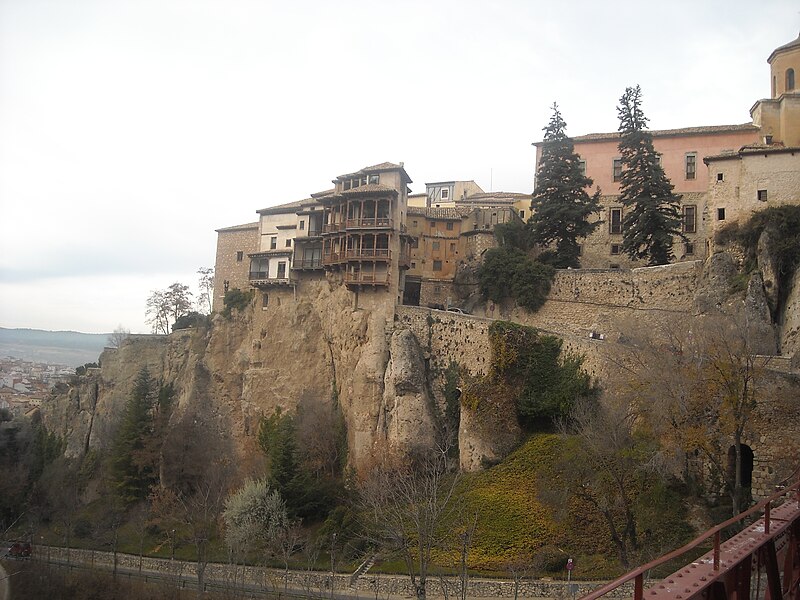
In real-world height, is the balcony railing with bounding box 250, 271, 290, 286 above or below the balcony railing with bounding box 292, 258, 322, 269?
below

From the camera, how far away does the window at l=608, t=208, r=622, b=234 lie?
149ft

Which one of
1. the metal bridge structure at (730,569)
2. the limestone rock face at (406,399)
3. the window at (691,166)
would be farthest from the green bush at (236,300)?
the metal bridge structure at (730,569)

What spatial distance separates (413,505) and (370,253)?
735 inches

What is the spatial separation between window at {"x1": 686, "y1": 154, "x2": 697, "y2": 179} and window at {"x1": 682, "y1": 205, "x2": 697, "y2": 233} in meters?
2.97

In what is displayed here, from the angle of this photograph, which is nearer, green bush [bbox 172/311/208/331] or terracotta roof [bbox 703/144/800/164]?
terracotta roof [bbox 703/144/800/164]

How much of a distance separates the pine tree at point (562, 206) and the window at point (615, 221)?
2772 millimetres

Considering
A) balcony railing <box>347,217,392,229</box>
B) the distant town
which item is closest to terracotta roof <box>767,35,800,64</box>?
balcony railing <box>347,217,392,229</box>

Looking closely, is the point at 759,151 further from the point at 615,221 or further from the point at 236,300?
the point at 236,300

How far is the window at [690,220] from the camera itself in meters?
43.1

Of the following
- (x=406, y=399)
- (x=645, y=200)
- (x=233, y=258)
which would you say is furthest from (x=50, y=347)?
(x=645, y=200)

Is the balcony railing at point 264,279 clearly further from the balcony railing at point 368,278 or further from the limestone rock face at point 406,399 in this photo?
the limestone rock face at point 406,399

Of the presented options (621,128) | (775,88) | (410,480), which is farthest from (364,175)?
(775,88)

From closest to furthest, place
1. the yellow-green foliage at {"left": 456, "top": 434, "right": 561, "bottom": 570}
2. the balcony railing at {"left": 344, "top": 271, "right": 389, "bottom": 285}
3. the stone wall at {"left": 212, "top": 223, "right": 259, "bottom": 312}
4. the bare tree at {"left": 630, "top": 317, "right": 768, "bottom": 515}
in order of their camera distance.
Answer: the bare tree at {"left": 630, "top": 317, "right": 768, "bottom": 515} → the yellow-green foliage at {"left": 456, "top": 434, "right": 561, "bottom": 570} → the balcony railing at {"left": 344, "top": 271, "right": 389, "bottom": 285} → the stone wall at {"left": 212, "top": 223, "right": 259, "bottom": 312}

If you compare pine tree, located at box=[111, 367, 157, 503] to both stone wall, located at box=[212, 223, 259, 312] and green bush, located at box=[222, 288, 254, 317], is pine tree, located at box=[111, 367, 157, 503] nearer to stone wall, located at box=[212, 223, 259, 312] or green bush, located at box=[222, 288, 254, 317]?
green bush, located at box=[222, 288, 254, 317]
